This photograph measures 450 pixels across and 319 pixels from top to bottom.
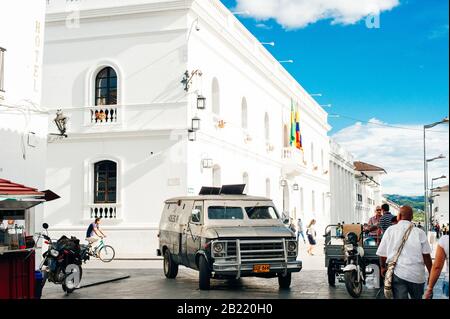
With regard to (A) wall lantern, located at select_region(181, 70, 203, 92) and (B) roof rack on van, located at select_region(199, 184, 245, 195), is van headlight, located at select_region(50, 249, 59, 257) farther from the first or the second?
(A) wall lantern, located at select_region(181, 70, 203, 92)

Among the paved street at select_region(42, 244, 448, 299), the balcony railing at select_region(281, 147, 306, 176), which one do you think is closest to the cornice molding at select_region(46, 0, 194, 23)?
the paved street at select_region(42, 244, 448, 299)

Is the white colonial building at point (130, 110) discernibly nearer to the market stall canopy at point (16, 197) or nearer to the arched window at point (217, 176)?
the arched window at point (217, 176)

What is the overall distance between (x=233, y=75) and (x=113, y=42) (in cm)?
603

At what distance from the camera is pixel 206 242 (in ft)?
38.7

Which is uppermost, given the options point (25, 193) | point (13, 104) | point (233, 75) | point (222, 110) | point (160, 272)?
point (233, 75)

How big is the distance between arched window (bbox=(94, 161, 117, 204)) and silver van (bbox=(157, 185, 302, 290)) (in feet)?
28.7

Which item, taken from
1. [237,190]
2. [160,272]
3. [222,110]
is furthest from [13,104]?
[222,110]

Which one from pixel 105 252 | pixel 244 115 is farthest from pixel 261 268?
pixel 244 115

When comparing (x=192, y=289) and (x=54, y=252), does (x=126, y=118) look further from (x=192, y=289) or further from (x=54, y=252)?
(x=192, y=289)

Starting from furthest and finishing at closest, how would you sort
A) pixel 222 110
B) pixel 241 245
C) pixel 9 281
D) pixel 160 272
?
pixel 222 110, pixel 160 272, pixel 241 245, pixel 9 281

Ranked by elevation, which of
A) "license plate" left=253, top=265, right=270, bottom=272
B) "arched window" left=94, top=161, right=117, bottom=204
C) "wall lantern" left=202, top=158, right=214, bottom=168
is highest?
"wall lantern" left=202, top=158, right=214, bottom=168

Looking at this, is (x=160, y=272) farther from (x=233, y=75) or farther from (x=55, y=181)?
(x=233, y=75)

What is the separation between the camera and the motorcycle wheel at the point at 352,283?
34.9ft

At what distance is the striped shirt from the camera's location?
12.0m
